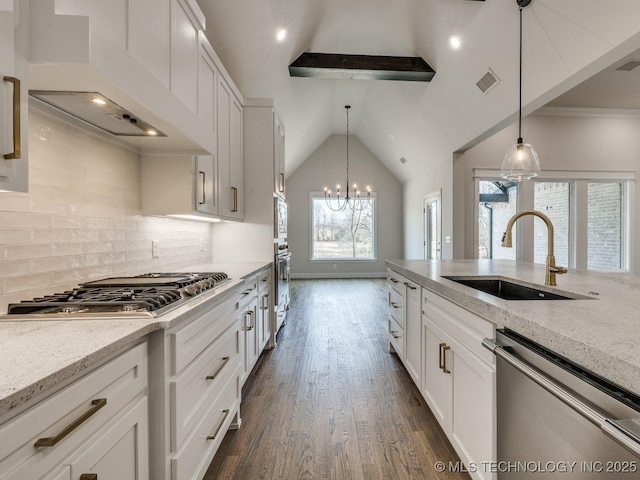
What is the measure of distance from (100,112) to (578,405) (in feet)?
6.18

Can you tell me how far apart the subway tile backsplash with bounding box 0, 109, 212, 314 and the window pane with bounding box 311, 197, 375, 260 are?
6.39 metres

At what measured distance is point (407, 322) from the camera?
2328mm

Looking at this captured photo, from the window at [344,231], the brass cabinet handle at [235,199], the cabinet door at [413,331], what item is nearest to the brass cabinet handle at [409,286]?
the cabinet door at [413,331]

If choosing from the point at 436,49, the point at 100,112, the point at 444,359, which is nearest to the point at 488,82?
the point at 436,49

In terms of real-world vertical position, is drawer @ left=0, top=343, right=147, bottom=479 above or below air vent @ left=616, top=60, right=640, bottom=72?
below

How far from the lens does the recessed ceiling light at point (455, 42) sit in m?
3.21

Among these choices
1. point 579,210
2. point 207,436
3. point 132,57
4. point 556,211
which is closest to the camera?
point 132,57

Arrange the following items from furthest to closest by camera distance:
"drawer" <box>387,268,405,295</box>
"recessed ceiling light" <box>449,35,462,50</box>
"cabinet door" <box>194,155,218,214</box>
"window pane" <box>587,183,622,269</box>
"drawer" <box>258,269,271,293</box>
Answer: "window pane" <box>587,183,622,269</box>
"recessed ceiling light" <box>449,35,462,50</box>
"drawer" <box>258,269,271,293</box>
"drawer" <box>387,268,405,295</box>
"cabinet door" <box>194,155,218,214</box>

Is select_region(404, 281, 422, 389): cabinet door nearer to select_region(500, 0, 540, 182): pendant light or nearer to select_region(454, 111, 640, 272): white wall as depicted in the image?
select_region(500, 0, 540, 182): pendant light

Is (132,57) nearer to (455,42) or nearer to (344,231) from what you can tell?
(455,42)

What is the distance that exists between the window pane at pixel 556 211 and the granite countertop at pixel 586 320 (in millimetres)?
3882

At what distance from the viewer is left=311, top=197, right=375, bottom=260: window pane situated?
8.33m

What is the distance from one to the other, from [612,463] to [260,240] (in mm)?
2788

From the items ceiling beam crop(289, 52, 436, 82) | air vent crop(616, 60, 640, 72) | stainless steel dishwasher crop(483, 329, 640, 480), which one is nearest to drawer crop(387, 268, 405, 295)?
stainless steel dishwasher crop(483, 329, 640, 480)
